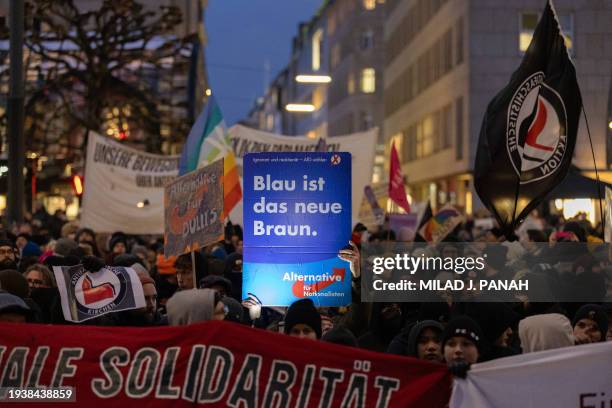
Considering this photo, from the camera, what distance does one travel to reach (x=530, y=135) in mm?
9383

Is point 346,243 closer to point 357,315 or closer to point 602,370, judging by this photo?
point 357,315

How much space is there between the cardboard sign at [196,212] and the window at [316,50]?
106 metres

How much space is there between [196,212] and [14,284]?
1428 mm

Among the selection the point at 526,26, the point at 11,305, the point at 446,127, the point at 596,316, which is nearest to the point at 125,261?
the point at 11,305

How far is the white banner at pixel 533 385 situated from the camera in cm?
657

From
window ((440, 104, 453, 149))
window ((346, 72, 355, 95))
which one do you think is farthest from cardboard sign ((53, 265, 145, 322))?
window ((346, 72, 355, 95))

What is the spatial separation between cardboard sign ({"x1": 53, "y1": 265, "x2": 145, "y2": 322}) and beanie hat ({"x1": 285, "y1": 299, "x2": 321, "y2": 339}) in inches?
59.0

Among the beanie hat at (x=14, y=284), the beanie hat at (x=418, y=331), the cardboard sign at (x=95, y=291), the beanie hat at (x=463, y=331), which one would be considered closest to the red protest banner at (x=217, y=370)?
the beanie hat at (x=463, y=331)

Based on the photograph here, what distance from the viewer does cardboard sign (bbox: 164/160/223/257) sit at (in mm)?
→ 9555

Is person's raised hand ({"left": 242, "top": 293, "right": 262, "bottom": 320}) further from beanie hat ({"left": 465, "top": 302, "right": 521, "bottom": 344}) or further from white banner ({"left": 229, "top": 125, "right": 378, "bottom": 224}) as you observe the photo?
white banner ({"left": 229, "top": 125, "right": 378, "bottom": 224})

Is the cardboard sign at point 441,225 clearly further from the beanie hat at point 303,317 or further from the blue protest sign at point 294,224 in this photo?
the beanie hat at point 303,317

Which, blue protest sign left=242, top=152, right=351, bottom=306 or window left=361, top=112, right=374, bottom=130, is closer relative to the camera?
blue protest sign left=242, top=152, right=351, bottom=306

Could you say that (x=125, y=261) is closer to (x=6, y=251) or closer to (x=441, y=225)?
(x=6, y=251)

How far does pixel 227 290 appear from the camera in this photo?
10188 millimetres
